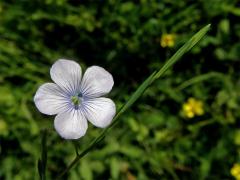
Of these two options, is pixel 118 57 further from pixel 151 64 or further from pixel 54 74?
pixel 54 74

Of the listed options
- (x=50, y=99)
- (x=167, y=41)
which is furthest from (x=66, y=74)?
(x=167, y=41)

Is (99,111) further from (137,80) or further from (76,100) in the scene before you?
Result: (137,80)

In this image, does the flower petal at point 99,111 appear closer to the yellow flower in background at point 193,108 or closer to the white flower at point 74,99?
the white flower at point 74,99

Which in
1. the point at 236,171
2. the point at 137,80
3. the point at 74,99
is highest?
the point at 74,99

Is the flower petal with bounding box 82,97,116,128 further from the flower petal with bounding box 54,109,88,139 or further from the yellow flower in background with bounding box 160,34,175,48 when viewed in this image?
the yellow flower in background with bounding box 160,34,175,48

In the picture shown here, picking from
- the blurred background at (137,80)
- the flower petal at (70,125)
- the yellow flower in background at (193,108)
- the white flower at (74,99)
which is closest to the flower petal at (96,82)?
the white flower at (74,99)
